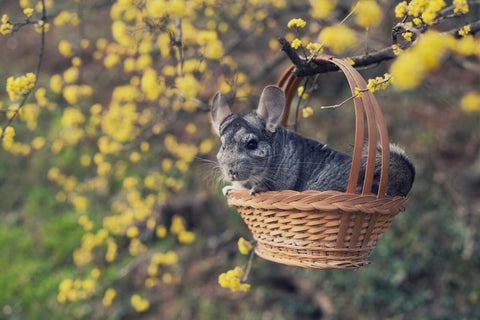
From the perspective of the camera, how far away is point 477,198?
489 cm

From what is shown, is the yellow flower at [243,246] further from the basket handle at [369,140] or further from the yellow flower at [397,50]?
the yellow flower at [397,50]

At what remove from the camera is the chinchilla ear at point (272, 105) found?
2.29 m

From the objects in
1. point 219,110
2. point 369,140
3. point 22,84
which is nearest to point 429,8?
point 369,140

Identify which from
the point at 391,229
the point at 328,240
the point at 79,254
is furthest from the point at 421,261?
the point at 79,254

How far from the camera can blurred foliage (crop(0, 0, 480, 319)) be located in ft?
13.0

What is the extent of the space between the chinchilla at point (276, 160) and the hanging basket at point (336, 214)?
0.26 meters

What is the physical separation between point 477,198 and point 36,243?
5070 millimetres

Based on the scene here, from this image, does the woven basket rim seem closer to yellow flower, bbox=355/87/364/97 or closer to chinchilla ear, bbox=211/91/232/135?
yellow flower, bbox=355/87/364/97

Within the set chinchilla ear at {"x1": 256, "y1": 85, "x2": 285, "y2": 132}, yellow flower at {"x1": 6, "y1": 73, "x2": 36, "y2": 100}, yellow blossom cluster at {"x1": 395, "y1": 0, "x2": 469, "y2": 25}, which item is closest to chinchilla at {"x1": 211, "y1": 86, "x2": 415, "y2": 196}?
chinchilla ear at {"x1": 256, "y1": 85, "x2": 285, "y2": 132}

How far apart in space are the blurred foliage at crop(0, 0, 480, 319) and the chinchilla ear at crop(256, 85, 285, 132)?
884 mm

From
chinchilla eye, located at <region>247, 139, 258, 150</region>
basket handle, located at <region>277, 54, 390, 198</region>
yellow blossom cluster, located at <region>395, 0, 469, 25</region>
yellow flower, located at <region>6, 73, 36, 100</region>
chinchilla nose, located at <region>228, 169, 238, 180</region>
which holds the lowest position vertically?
chinchilla nose, located at <region>228, 169, 238, 180</region>

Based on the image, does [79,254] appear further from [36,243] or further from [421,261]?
[421,261]

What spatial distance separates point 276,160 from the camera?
7.83 ft

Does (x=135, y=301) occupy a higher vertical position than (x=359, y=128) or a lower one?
lower
